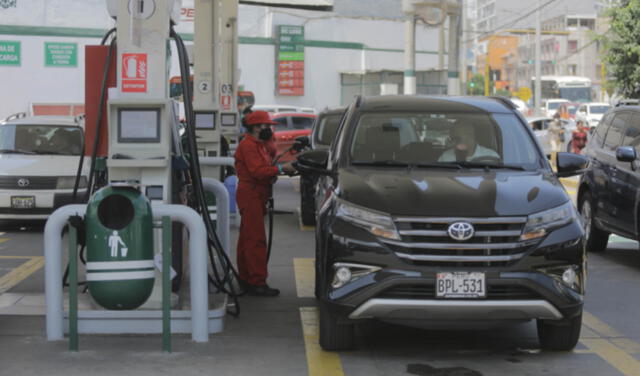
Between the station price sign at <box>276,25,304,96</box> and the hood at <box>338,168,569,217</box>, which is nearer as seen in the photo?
the hood at <box>338,168,569,217</box>

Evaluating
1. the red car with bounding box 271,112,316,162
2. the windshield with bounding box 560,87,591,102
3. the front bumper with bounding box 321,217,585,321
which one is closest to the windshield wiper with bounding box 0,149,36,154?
the front bumper with bounding box 321,217,585,321

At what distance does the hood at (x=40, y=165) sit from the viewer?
49.4ft

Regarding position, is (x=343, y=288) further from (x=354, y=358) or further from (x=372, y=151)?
(x=372, y=151)

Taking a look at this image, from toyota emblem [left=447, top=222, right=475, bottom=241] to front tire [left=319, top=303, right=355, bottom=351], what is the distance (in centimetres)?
109

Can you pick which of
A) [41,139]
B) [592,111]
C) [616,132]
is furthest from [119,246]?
[592,111]

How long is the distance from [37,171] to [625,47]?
17.0m

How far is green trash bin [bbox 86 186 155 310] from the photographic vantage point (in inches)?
292

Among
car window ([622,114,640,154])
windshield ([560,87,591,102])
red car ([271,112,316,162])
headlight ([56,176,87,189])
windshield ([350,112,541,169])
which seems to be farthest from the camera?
windshield ([560,87,591,102])

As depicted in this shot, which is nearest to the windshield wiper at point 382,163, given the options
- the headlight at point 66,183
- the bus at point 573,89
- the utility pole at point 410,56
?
the headlight at point 66,183

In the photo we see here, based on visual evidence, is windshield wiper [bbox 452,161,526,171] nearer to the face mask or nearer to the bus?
the face mask

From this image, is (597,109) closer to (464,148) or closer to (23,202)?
(23,202)

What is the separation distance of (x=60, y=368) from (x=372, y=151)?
293cm

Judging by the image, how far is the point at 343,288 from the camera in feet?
22.9

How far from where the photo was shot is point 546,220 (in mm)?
7066
